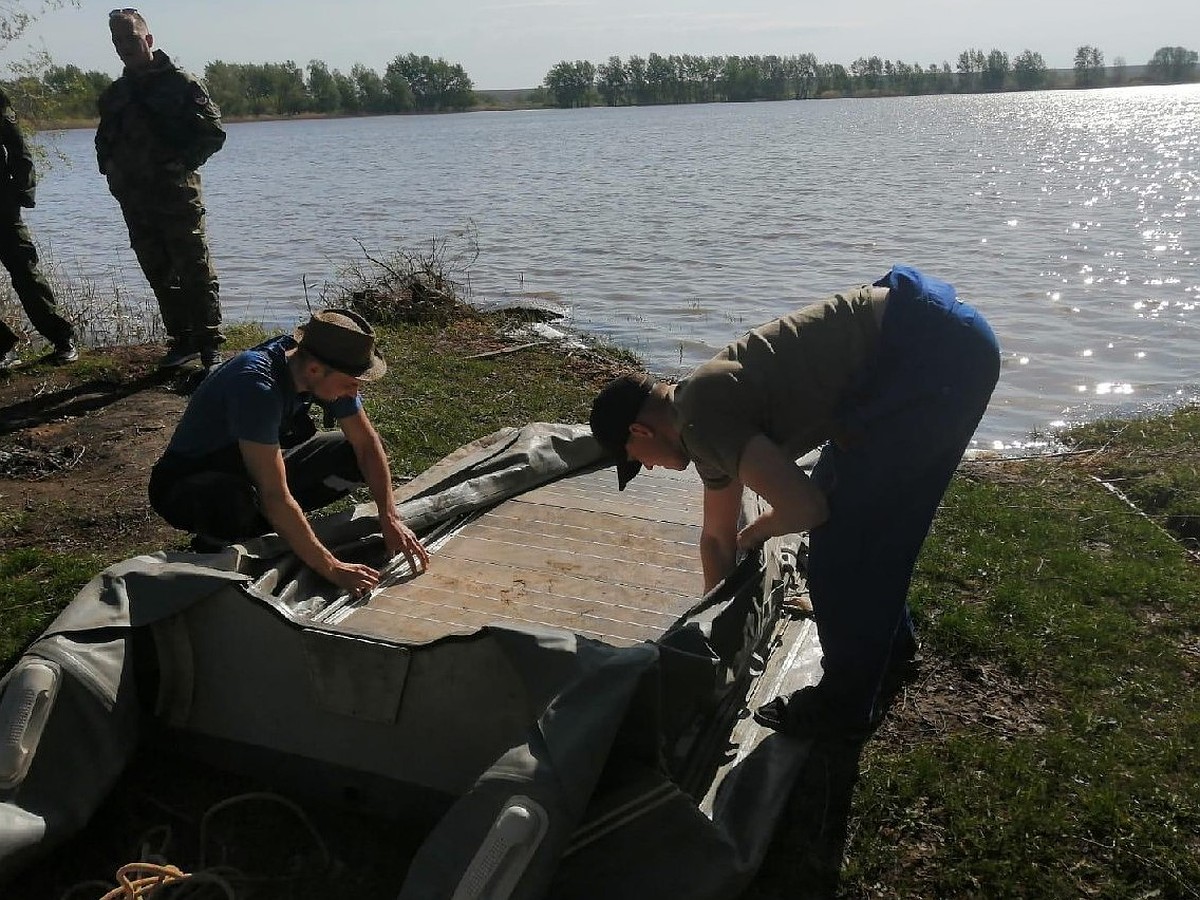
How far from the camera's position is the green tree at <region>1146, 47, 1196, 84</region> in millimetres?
107062

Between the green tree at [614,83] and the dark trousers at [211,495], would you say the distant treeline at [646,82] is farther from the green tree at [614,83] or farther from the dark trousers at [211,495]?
the dark trousers at [211,495]

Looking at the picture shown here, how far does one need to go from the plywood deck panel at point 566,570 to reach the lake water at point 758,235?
395cm

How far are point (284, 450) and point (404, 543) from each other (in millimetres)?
859

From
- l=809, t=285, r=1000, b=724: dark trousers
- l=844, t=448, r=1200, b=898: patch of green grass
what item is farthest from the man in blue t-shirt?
l=844, t=448, r=1200, b=898: patch of green grass

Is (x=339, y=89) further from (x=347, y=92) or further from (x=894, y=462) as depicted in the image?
(x=894, y=462)

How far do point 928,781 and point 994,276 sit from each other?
11406 millimetres

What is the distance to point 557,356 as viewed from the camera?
8883mm

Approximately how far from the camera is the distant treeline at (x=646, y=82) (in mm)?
74750

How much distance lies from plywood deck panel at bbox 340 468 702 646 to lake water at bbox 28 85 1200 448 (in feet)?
12.9

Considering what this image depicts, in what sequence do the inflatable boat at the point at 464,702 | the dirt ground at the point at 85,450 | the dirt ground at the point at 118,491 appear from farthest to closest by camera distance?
the dirt ground at the point at 85,450 → the dirt ground at the point at 118,491 → the inflatable boat at the point at 464,702

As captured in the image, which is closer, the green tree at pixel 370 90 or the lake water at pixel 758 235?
the lake water at pixel 758 235

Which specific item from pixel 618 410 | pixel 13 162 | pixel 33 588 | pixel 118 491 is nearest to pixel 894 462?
pixel 618 410

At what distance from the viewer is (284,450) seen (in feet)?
14.9

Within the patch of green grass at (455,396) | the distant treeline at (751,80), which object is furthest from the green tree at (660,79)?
the patch of green grass at (455,396)
